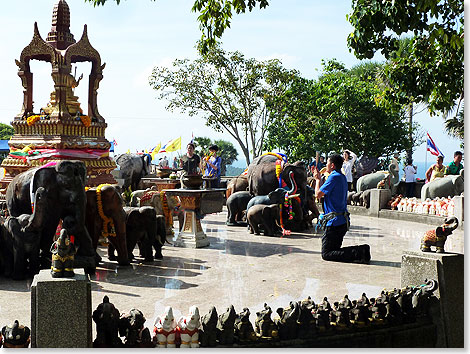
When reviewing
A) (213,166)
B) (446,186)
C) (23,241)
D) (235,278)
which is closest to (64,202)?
(23,241)

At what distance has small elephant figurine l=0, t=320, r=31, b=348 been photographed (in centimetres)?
440

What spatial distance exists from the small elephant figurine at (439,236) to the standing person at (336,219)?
2.86m

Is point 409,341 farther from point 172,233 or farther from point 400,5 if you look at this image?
point 172,233

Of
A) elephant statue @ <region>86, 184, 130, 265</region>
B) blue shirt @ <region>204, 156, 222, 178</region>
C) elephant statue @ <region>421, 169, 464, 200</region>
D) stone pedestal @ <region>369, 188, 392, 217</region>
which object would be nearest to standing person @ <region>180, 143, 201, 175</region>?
blue shirt @ <region>204, 156, 222, 178</region>

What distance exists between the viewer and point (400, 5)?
786cm

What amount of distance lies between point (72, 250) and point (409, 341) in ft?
11.6

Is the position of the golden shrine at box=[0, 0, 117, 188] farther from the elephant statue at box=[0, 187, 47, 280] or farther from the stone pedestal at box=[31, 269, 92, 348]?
the stone pedestal at box=[31, 269, 92, 348]

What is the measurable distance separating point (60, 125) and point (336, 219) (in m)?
8.00

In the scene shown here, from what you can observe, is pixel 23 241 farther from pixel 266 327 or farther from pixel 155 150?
pixel 155 150

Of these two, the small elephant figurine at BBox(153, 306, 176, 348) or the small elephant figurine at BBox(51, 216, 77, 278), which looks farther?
the small elephant figurine at BBox(153, 306, 176, 348)

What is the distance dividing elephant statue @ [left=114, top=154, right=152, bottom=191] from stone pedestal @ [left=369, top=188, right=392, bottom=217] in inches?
291

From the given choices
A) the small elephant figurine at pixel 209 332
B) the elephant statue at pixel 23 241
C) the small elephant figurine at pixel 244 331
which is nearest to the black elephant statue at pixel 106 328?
the small elephant figurine at pixel 209 332

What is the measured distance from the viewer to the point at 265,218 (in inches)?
477

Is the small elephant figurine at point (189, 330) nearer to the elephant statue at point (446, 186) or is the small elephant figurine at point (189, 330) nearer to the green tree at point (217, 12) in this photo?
the green tree at point (217, 12)
